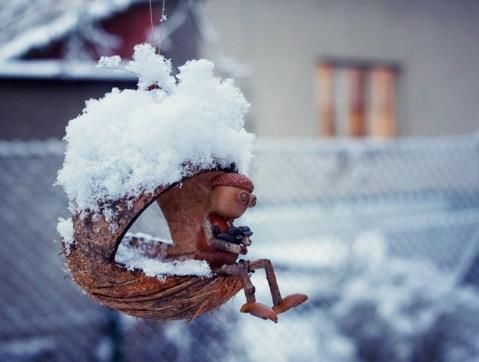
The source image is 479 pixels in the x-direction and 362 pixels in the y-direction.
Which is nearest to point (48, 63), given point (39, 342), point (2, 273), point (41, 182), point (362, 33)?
point (41, 182)

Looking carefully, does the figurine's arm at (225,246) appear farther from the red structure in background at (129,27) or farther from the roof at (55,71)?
the red structure in background at (129,27)

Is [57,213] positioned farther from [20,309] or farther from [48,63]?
[48,63]

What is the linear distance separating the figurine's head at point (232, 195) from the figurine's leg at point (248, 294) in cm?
6

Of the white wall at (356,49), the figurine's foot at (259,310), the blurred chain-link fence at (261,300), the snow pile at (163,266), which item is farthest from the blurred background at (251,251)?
the white wall at (356,49)

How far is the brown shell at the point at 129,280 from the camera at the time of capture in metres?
0.73

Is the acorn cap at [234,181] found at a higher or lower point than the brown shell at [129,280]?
higher

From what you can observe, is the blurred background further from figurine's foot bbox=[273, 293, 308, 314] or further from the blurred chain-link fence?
figurine's foot bbox=[273, 293, 308, 314]

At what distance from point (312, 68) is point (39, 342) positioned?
4474 mm

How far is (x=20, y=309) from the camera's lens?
278cm

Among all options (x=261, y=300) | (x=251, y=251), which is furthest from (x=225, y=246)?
(x=251, y=251)

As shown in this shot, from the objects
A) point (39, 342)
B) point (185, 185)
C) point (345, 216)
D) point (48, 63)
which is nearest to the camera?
point (185, 185)

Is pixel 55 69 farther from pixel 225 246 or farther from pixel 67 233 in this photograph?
pixel 225 246

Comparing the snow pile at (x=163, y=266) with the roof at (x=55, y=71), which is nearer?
the snow pile at (x=163, y=266)

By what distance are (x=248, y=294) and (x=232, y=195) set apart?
117 millimetres
